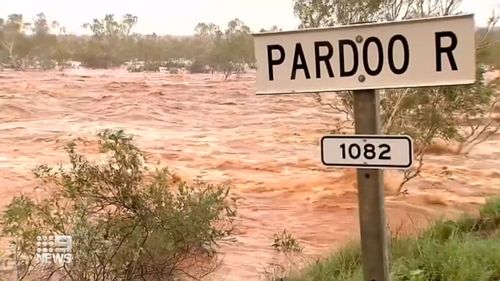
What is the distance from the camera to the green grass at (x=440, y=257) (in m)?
1.79

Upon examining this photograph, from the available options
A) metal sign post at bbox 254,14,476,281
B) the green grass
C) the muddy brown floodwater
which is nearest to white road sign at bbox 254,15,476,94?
metal sign post at bbox 254,14,476,281

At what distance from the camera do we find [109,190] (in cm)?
288

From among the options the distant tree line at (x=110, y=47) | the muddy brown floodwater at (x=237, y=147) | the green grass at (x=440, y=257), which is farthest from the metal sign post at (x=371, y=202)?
the distant tree line at (x=110, y=47)

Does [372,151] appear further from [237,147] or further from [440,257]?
[237,147]

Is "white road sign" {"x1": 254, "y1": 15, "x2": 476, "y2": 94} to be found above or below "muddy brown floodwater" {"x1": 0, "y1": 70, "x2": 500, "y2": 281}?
above

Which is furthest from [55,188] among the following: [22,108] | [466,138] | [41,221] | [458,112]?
[22,108]

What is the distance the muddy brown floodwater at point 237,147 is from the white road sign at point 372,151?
257 cm

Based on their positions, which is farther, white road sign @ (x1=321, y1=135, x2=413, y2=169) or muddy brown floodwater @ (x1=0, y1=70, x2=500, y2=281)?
muddy brown floodwater @ (x1=0, y1=70, x2=500, y2=281)

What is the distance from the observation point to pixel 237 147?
5.73 metres

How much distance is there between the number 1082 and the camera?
1002 mm

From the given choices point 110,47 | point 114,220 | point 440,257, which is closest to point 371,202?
point 440,257

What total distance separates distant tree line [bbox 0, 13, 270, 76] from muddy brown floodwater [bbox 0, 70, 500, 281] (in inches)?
5.4

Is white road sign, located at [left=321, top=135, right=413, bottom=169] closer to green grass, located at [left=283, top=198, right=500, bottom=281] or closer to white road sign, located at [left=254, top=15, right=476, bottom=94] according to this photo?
white road sign, located at [left=254, top=15, right=476, bottom=94]

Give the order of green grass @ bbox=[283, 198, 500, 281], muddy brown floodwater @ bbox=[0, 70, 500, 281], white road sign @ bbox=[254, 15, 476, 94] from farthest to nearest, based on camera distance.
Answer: muddy brown floodwater @ bbox=[0, 70, 500, 281]
green grass @ bbox=[283, 198, 500, 281]
white road sign @ bbox=[254, 15, 476, 94]
